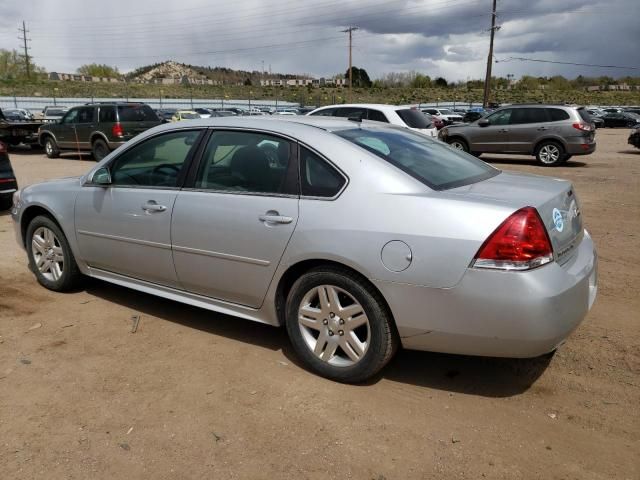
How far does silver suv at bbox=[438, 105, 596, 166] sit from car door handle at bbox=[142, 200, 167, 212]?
536 inches

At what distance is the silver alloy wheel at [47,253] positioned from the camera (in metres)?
4.76

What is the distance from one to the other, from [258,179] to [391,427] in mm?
1703

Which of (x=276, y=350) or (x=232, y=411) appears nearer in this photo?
(x=232, y=411)

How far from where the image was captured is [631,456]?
2.59 m

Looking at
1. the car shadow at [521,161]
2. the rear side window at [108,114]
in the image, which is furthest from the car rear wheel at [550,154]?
the rear side window at [108,114]

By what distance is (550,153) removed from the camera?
1516cm

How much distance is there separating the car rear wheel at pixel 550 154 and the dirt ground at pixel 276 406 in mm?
11664

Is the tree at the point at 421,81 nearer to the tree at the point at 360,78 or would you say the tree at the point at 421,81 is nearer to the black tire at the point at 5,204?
the tree at the point at 360,78

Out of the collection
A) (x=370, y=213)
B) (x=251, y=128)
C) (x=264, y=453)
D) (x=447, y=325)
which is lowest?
(x=264, y=453)

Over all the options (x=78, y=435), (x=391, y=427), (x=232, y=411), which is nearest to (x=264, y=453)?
(x=232, y=411)

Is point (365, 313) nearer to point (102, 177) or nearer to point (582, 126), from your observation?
point (102, 177)

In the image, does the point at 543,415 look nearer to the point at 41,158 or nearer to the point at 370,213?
the point at 370,213

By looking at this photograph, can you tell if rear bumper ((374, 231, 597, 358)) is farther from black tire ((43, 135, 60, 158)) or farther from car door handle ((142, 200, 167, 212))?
black tire ((43, 135, 60, 158))

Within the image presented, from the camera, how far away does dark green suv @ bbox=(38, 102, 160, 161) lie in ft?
50.8
